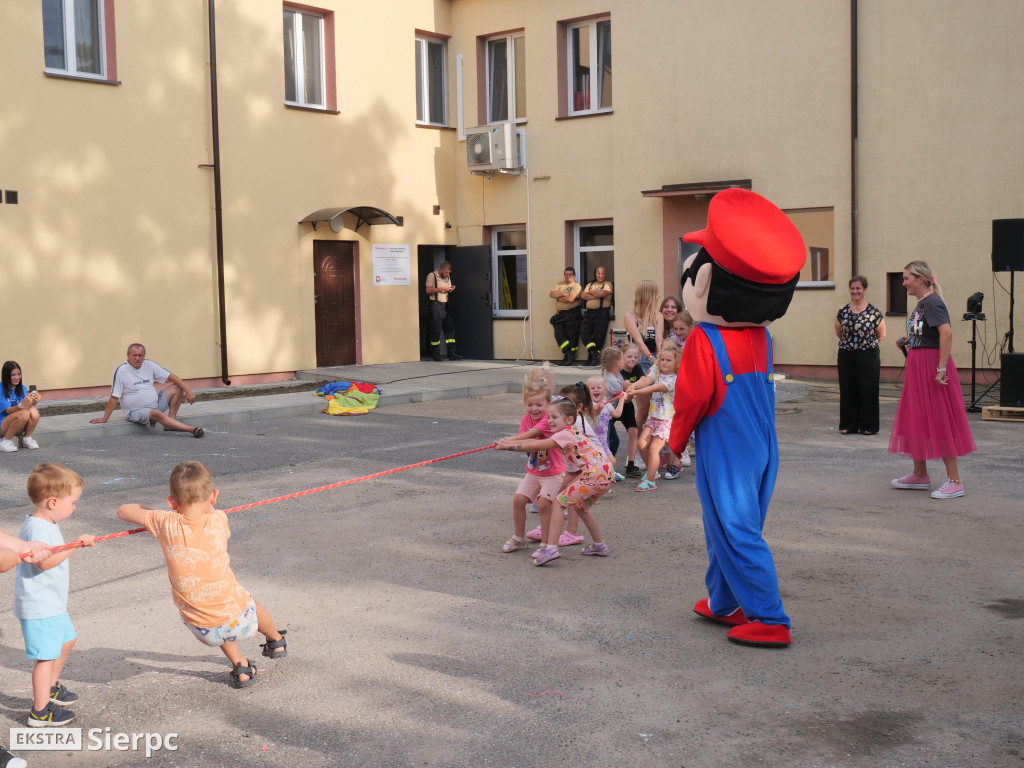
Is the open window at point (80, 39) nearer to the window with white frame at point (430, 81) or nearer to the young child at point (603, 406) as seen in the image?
the window with white frame at point (430, 81)

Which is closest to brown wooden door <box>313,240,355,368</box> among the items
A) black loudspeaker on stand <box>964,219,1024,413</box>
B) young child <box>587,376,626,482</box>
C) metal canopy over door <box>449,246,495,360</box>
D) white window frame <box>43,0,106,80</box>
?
metal canopy over door <box>449,246,495,360</box>

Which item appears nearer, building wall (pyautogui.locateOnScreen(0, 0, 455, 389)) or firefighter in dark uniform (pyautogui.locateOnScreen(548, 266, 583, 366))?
building wall (pyautogui.locateOnScreen(0, 0, 455, 389))

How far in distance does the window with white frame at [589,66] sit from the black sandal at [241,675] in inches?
660

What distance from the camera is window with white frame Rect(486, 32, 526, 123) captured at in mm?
21500

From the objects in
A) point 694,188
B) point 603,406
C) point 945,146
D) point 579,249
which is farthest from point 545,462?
point 579,249

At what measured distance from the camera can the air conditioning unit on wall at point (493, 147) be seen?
20719mm

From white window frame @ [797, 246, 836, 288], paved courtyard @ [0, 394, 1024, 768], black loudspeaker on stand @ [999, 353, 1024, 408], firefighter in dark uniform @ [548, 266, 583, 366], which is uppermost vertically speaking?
white window frame @ [797, 246, 836, 288]

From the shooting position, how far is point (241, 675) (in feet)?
15.5

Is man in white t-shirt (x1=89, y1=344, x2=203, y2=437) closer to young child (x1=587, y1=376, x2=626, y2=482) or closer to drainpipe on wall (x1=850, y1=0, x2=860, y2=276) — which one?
young child (x1=587, y1=376, x2=626, y2=482)

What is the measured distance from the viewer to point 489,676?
481 cm

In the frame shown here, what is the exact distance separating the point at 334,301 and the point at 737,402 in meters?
15.3

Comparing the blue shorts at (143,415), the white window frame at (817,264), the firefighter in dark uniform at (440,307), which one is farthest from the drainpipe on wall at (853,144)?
the blue shorts at (143,415)

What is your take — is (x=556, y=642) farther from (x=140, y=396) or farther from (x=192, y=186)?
(x=192, y=186)

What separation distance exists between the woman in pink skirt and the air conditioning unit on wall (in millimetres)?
12921
